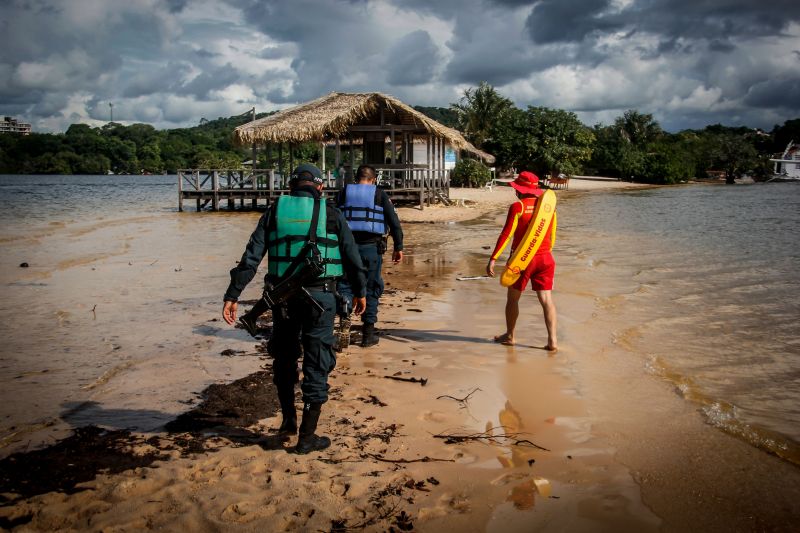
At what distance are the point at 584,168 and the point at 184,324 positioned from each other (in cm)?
6474

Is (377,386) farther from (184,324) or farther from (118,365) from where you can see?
(184,324)

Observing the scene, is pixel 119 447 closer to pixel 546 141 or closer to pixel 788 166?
pixel 546 141

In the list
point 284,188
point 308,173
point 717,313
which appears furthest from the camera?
point 284,188

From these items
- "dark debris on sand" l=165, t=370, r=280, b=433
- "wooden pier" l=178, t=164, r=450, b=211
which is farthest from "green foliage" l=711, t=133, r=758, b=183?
"dark debris on sand" l=165, t=370, r=280, b=433

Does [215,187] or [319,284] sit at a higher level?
[215,187]

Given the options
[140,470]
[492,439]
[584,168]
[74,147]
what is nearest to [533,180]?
Answer: [492,439]

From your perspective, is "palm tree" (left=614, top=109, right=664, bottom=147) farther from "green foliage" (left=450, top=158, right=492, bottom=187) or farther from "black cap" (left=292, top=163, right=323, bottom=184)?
"black cap" (left=292, top=163, right=323, bottom=184)

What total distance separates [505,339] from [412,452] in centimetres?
280

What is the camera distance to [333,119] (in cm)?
2156

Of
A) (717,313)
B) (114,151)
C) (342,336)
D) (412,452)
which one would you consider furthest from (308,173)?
(114,151)

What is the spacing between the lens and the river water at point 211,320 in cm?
491

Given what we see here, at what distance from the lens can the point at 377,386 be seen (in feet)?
17.0

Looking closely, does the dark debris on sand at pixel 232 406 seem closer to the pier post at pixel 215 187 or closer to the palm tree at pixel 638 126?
the pier post at pixel 215 187

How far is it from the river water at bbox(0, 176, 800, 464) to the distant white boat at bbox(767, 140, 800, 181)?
63.6 m
